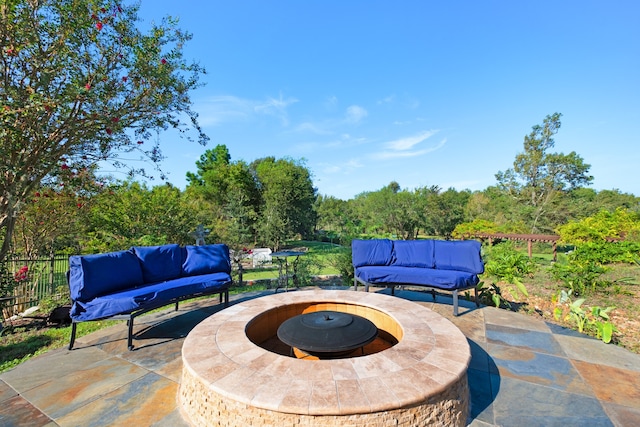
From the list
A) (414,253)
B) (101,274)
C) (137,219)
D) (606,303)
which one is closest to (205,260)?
(101,274)

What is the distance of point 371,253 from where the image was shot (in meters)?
4.67

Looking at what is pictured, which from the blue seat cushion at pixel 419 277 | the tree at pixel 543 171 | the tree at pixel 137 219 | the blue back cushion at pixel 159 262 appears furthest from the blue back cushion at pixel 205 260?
the tree at pixel 543 171

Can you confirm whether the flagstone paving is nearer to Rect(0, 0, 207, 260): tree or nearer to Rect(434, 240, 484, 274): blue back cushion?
Rect(434, 240, 484, 274): blue back cushion

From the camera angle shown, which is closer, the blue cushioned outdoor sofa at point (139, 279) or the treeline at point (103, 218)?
the blue cushioned outdoor sofa at point (139, 279)

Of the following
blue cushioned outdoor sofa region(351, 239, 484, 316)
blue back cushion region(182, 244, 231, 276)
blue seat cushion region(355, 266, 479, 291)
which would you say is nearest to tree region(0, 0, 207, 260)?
blue back cushion region(182, 244, 231, 276)

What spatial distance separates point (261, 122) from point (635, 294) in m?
13.2

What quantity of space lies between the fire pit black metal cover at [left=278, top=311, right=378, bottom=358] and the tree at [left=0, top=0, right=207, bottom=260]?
390 centimetres

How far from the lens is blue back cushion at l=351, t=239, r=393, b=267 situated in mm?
4617

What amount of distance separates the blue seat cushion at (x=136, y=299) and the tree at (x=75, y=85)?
6.60 feet

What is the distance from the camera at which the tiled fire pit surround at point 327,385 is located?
4.68 feet

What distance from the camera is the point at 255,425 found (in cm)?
148

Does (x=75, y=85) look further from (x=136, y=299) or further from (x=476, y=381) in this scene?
(x=476, y=381)

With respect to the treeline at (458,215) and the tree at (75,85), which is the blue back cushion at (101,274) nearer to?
the tree at (75,85)

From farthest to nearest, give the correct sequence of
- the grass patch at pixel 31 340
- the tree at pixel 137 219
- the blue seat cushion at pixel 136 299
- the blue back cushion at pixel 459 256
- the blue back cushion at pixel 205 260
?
the tree at pixel 137 219, the blue back cushion at pixel 205 260, the blue back cushion at pixel 459 256, the grass patch at pixel 31 340, the blue seat cushion at pixel 136 299
